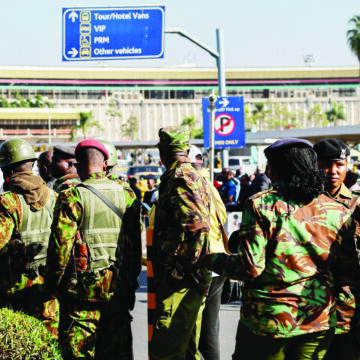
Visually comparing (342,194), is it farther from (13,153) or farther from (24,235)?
(13,153)

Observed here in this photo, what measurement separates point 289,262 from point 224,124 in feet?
31.6

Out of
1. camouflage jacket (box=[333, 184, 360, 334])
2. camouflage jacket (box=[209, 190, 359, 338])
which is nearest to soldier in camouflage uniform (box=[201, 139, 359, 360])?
camouflage jacket (box=[209, 190, 359, 338])

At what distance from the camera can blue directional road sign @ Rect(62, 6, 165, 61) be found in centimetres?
1543

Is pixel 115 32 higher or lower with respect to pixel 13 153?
higher

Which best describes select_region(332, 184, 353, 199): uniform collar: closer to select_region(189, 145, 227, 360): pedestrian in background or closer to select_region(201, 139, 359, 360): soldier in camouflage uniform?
select_region(189, 145, 227, 360): pedestrian in background

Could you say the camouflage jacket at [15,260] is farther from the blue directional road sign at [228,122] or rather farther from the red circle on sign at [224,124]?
the red circle on sign at [224,124]

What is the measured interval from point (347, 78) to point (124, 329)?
434 feet

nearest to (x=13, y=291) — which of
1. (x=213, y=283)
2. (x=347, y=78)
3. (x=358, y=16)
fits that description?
(x=213, y=283)

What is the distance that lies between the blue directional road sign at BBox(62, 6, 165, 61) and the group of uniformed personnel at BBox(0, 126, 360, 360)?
10.8 metres

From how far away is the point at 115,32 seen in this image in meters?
15.5

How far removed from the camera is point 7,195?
4273mm

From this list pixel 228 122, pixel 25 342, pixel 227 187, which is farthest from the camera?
pixel 227 187

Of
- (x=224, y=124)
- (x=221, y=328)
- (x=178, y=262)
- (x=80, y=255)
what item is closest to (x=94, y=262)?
(x=80, y=255)

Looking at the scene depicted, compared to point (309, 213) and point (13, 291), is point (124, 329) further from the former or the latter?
point (309, 213)
